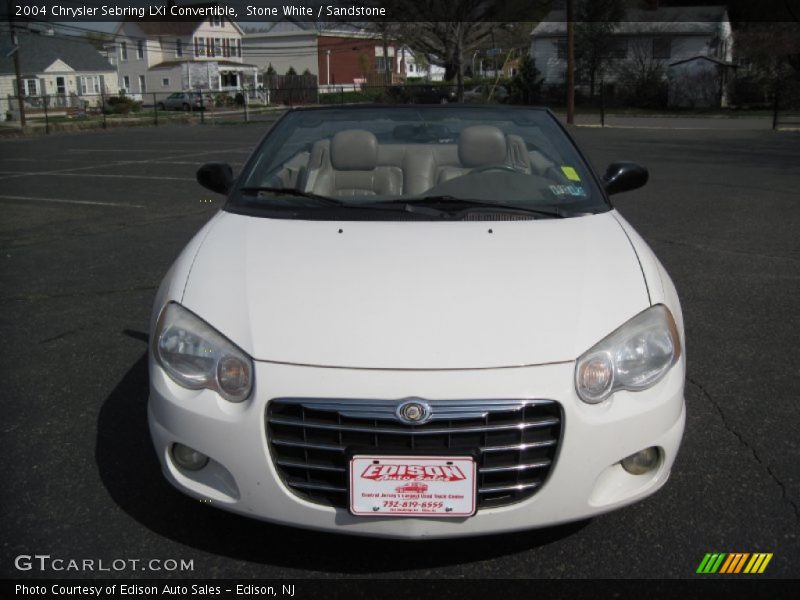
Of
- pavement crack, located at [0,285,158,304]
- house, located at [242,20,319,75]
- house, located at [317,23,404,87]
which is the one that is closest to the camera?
pavement crack, located at [0,285,158,304]

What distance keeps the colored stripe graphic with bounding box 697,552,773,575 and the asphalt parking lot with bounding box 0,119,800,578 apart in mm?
28

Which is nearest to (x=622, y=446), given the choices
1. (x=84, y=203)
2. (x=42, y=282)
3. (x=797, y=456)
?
(x=797, y=456)

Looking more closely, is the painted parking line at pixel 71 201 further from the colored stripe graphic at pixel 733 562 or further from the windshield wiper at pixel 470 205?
the colored stripe graphic at pixel 733 562

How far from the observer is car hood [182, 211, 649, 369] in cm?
233

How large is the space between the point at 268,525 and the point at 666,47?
48100mm

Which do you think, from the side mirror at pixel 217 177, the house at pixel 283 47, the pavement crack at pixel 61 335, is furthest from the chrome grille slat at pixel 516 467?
the house at pixel 283 47

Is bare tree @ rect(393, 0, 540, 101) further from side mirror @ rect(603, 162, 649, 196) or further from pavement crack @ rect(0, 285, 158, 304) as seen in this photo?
side mirror @ rect(603, 162, 649, 196)

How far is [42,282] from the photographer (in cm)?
613

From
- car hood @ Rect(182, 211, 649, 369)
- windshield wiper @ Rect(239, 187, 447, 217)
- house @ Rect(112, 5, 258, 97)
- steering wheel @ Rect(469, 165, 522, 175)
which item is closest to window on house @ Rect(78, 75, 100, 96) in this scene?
house @ Rect(112, 5, 258, 97)

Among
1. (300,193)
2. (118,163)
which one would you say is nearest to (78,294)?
(300,193)

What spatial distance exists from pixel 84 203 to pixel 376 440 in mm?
9271

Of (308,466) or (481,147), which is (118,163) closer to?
(481,147)

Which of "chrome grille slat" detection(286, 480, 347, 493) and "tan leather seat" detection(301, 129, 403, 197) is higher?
"tan leather seat" detection(301, 129, 403, 197)

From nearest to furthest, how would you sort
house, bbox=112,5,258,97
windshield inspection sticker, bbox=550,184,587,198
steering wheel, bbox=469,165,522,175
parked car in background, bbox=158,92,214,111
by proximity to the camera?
windshield inspection sticker, bbox=550,184,587,198
steering wheel, bbox=469,165,522,175
parked car in background, bbox=158,92,214,111
house, bbox=112,5,258,97
